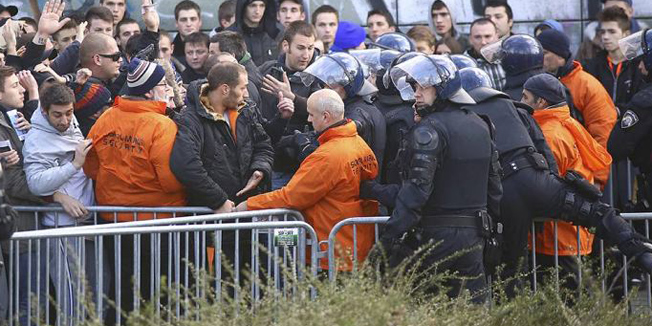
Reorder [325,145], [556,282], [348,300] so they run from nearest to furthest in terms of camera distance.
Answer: [348,300] < [556,282] < [325,145]

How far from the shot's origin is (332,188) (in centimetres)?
893

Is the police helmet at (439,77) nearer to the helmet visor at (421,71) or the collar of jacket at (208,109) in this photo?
the helmet visor at (421,71)

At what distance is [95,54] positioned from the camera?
10.1 metres

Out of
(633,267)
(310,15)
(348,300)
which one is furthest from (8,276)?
(310,15)

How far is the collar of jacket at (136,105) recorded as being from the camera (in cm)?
904

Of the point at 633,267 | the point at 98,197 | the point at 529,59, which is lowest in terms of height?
the point at 633,267

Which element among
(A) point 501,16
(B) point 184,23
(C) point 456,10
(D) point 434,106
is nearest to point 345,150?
(D) point 434,106

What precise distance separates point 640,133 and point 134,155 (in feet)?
11.6

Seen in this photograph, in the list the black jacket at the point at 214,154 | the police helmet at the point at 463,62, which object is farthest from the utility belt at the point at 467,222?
the police helmet at the point at 463,62

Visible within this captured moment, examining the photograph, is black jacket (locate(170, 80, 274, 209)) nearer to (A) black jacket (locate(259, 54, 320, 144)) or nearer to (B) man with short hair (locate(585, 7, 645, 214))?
(A) black jacket (locate(259, 54, 320, 144))

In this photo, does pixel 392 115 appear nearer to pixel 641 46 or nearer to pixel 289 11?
pixel 641 46

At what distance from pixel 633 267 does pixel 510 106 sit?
1.47m

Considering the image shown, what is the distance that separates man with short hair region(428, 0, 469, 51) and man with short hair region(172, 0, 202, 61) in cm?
248

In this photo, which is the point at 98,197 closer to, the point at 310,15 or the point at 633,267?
the point at 633,267
